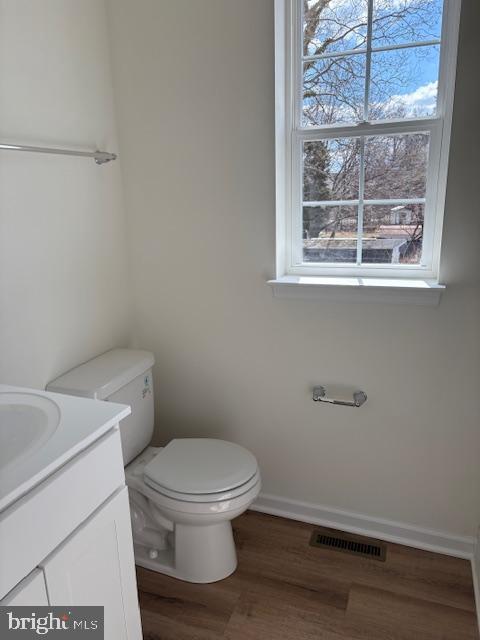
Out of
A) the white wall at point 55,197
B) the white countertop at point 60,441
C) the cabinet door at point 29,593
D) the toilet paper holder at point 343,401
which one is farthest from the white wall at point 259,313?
the cabinet door at point 29,593

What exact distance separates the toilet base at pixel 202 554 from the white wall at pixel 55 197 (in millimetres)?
774

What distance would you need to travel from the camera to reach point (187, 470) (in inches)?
68.3

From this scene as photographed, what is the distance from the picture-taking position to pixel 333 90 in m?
1.80

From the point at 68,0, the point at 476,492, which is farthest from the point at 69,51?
the point at 476,492

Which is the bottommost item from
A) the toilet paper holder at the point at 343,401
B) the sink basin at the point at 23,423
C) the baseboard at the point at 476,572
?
the baseboard at the point at 476,572

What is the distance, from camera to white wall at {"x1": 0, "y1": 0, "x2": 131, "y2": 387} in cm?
152

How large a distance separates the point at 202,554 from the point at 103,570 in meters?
0.66

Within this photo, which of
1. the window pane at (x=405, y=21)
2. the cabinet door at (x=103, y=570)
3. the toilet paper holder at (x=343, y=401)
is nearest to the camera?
the cabinet door at (x=103, y=570)

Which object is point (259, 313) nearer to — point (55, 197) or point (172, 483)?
point (172, 483)

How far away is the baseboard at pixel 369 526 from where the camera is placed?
6.15ft

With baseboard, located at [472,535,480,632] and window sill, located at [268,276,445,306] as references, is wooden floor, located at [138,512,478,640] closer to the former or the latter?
baseboard, located at [472,535,480,632]

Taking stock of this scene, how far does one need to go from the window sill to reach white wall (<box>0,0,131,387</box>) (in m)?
0.73

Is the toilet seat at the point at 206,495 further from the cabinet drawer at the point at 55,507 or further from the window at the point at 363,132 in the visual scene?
the window at the point at 363,132

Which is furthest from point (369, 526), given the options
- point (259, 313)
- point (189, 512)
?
point (259, 313)
